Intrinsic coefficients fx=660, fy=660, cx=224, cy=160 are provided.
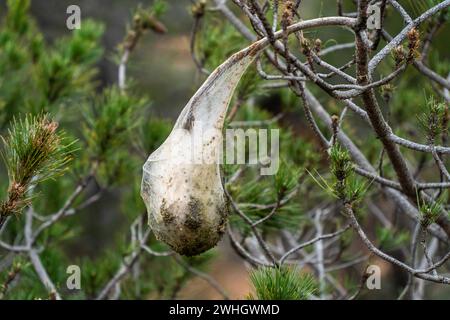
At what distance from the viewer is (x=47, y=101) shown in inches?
61.2

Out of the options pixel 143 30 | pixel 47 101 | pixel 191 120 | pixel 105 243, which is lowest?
pixel 105 243

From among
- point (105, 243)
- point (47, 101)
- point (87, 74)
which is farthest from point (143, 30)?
point (105, 243)

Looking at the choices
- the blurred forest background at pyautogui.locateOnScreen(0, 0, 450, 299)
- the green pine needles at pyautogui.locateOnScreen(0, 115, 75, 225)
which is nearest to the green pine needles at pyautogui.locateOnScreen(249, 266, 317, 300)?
the green pine needles at pyautogui.locateOnScreen(0, 115, 75, 225)

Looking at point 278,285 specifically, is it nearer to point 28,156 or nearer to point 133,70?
point 28,156

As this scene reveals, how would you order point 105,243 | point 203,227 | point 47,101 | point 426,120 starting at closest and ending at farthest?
point 203,227, point 426,120, point 47,101, point 105,243

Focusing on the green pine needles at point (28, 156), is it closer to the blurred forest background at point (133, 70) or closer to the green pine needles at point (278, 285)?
the green pine needles at point (278, 285)

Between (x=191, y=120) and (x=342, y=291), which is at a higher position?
(x=191, y=120)

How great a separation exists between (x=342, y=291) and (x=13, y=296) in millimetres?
713

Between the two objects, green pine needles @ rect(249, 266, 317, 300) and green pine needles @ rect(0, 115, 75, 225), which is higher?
green pine needles @ rect(0, 115, 75, 225)

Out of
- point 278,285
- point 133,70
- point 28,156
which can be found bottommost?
point 278,285

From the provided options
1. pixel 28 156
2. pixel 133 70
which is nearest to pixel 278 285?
pixel 28 156

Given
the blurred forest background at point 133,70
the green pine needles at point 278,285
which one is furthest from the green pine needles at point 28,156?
the blurred forest background at point 133,70

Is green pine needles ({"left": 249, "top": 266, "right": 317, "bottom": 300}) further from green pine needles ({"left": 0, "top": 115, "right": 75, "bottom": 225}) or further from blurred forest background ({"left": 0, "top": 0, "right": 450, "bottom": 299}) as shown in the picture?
blurred forest background ({"left": 0, "top": 0, "right": 450, "bottom": 299})
